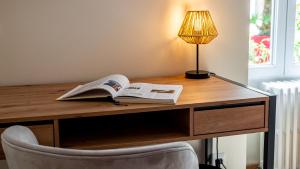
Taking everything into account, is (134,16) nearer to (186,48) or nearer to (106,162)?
(186,48)

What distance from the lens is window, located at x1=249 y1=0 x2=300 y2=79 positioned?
240cm

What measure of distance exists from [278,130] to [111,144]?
125cm

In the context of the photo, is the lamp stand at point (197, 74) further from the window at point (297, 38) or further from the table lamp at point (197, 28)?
the window at point (297, 38)

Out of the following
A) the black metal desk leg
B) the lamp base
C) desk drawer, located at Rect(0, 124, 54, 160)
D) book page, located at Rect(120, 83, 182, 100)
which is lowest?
the black metal desk leg

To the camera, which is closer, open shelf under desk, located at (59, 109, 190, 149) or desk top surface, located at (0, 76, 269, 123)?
desk top surface, located at (0, 76, 269, 123)

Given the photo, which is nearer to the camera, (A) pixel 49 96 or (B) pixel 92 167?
(B) pixel 92 167

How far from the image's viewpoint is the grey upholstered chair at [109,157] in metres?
0.91

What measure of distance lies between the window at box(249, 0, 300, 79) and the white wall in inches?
13.7

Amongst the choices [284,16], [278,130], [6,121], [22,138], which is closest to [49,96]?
[6,121]

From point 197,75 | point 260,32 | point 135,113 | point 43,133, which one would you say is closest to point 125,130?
point 135,113

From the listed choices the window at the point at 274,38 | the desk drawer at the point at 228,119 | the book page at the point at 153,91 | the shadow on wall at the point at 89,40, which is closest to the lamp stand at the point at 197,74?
the shadow on wall at the point at 89,40

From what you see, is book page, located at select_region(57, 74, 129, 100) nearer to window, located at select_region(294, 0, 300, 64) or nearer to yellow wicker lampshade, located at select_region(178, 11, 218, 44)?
yellow wicker lampshade, located at select_region(178, 11, 218, 44)

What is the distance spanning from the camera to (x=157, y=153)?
927mm

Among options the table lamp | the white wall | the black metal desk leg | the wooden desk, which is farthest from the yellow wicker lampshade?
the black metal desk leg
